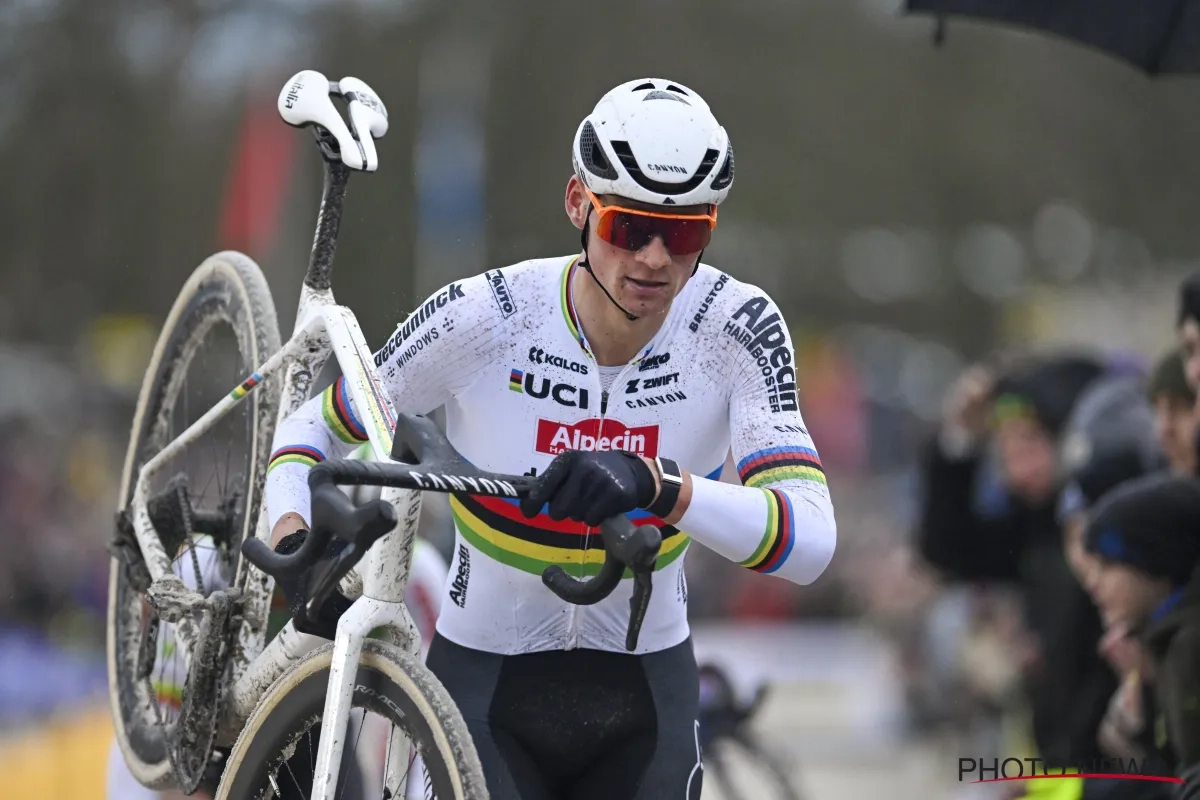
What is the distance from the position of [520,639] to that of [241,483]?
1.00 meters

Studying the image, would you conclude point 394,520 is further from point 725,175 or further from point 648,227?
point 725,175

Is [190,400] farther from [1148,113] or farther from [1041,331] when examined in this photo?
[1041,331]

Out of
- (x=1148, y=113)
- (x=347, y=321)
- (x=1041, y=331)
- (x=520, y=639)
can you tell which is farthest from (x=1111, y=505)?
(x=1041, y=331)

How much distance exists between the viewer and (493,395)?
4.07 metres

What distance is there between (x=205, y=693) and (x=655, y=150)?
1.74 metres

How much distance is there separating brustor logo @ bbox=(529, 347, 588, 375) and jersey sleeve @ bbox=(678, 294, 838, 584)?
33cm

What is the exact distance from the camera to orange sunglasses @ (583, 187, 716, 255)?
379 cm

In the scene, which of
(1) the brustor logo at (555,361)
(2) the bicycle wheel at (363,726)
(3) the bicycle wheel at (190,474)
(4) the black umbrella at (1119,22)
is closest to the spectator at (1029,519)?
(4) the black umbrella at (1119,22)

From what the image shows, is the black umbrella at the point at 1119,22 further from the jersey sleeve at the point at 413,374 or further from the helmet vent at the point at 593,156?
the jersey sleeve at the point at 413,374

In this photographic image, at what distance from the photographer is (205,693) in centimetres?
432

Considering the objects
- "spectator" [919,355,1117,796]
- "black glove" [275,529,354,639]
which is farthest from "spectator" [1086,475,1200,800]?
"black glove" [275,529,354,639]

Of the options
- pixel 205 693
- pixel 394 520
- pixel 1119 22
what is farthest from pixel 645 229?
pixel 1119 22

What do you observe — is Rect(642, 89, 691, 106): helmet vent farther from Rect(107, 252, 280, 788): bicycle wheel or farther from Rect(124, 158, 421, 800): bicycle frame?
Rect(107, 252, 280, 788): bicycle wheel

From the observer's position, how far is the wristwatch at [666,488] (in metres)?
3.49
